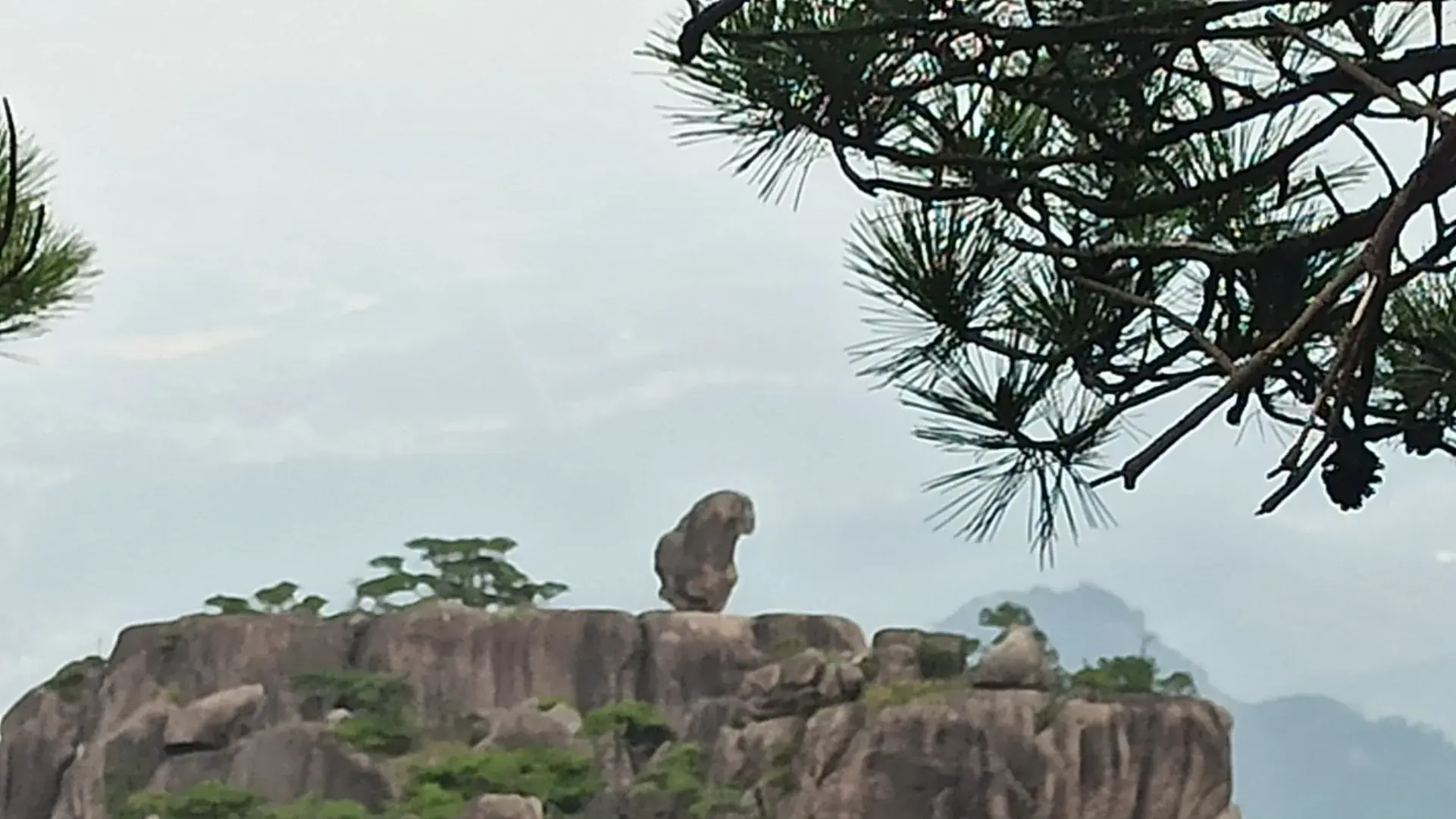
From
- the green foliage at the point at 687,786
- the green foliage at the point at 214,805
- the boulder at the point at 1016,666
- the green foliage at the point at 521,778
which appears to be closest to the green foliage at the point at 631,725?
the green foliage at the point at 687,786

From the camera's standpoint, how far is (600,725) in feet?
22.1

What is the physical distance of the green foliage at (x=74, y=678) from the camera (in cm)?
749

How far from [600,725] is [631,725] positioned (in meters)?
0.10

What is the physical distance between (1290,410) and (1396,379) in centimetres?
9

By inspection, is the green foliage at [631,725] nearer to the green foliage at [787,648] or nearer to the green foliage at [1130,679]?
the green foliage at [787,648]

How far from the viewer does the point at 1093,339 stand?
878mm

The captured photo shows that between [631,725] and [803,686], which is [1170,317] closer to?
[803,686]

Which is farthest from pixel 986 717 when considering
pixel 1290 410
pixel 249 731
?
pixel 1290 410

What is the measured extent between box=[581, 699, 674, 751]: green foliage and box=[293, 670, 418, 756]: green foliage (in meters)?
0.60

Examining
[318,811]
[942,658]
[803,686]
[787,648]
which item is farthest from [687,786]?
[787,648]

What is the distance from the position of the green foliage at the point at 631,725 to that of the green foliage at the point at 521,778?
1.78ft

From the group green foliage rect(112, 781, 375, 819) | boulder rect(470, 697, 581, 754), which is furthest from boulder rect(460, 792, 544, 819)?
boulder rect(470, 697, 581, 754)

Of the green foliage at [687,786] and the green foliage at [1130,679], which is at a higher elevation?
the green foliage at [1130,679]

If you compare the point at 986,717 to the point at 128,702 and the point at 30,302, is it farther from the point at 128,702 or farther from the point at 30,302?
the point at 30,302
